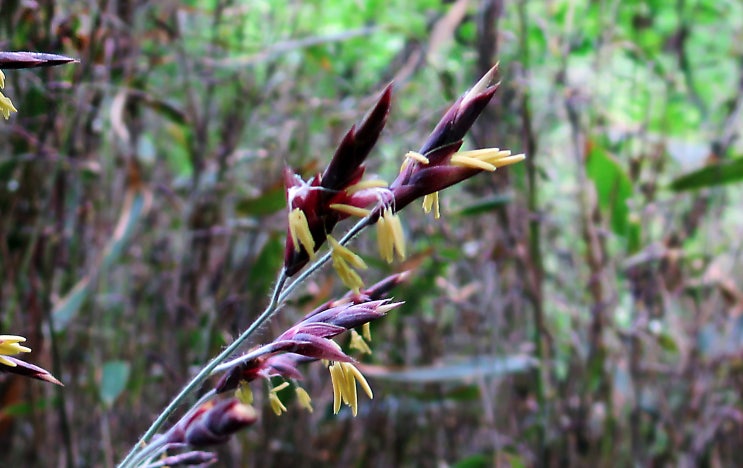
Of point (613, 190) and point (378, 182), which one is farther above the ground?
point (378, 182)

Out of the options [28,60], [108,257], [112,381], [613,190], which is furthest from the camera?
[613,190]

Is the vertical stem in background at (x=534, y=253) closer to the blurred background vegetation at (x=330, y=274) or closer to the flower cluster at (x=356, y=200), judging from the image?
the blurred background vegetation at (x=330, y=274)

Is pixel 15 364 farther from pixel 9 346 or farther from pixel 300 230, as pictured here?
pixel 300 230

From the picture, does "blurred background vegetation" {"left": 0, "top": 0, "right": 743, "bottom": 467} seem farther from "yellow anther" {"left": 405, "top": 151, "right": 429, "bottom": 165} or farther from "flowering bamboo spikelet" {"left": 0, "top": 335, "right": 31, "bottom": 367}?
"yellow anther" {"left": 405, "top": 151, "right": 429, "bottom": 165}

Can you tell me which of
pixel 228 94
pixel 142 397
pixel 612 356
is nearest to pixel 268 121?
pixel 228 94

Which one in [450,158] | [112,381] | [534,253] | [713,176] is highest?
[450,158]

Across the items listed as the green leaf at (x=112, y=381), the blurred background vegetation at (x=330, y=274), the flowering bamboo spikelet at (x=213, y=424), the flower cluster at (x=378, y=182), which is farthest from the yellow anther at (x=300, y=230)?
the green leaf at (x=112, y=381)

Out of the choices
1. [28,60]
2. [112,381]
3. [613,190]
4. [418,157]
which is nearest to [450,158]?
[418,157]
